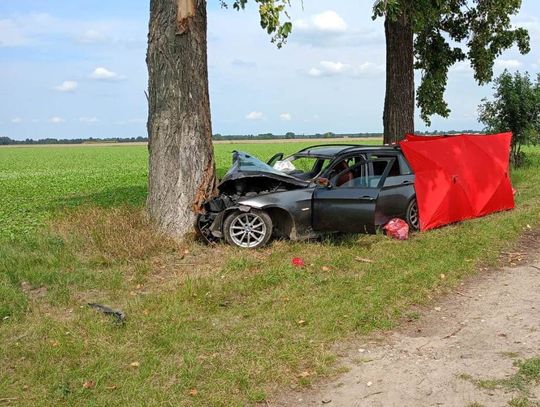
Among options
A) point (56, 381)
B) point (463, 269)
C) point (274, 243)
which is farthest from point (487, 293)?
point (56, 381)

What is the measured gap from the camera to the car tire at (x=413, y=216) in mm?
10578

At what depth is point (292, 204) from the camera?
362 inches

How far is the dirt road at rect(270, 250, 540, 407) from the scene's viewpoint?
4.25 metres

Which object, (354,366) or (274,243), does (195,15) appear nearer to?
(274,243)

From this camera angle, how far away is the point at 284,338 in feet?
17.9

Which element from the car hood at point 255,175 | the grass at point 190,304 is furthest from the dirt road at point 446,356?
the car hood at point 255,175

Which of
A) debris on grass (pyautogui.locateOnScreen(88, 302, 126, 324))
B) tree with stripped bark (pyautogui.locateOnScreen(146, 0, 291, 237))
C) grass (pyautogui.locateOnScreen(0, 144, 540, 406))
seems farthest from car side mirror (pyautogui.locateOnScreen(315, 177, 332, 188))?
debris on grass (pyautogui.locateOnScreen(88, 302, 126, 324))

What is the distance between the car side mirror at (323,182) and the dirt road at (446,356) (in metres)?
2.92

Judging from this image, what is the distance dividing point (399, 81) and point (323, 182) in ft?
23.6

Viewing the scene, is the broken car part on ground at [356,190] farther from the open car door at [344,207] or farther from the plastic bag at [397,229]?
the plastic bag at [397,229]

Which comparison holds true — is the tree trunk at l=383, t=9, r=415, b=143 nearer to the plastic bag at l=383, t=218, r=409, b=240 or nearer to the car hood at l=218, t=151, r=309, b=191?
the plastic bag at l=383, t=218, r=409, b=240

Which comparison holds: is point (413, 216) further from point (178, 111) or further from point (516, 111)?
point (516, 111)

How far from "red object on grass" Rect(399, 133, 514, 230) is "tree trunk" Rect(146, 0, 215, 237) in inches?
147

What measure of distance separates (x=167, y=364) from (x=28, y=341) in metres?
1.53
